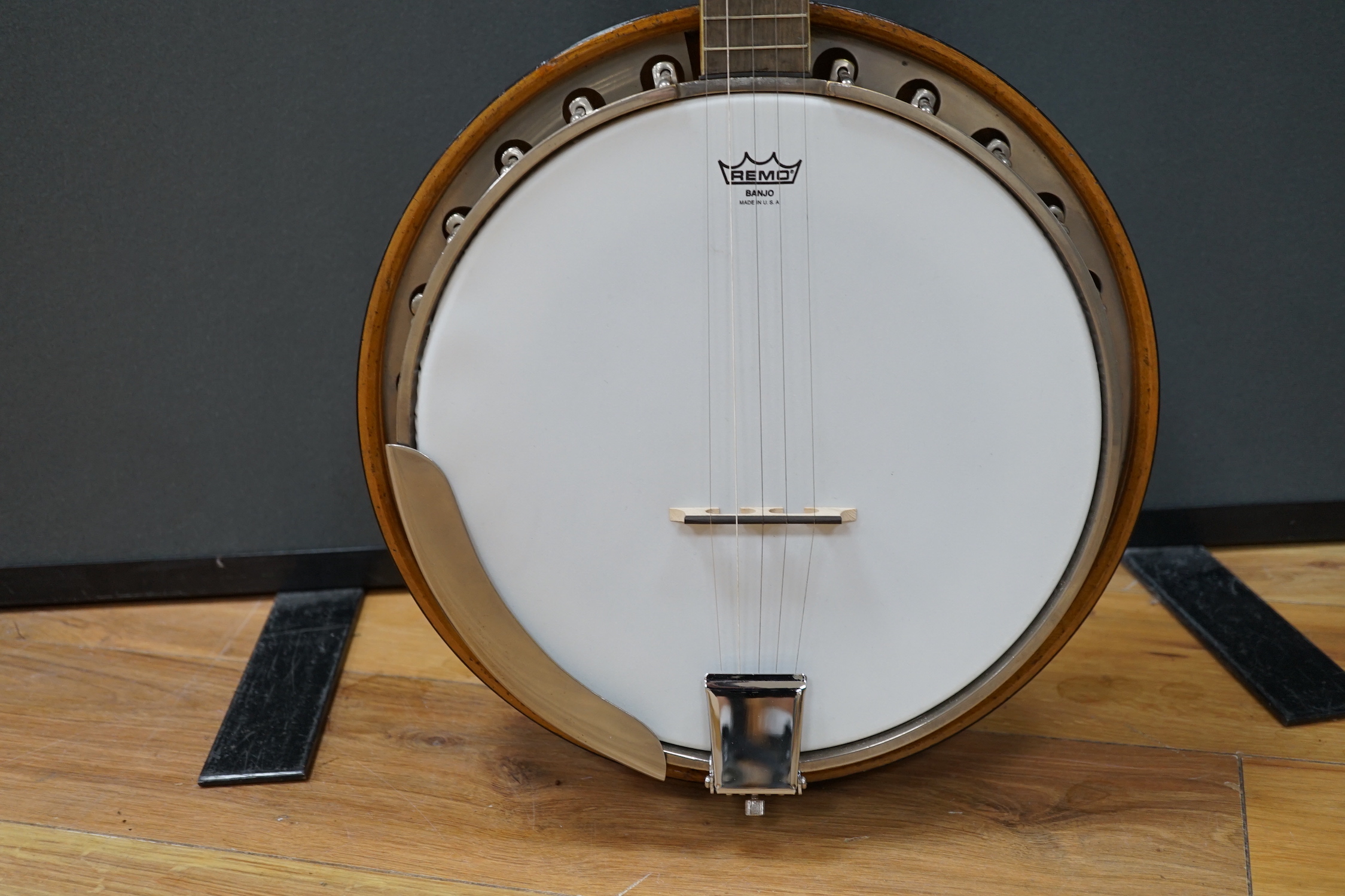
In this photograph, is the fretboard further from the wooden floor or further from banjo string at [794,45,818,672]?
the wooden floor

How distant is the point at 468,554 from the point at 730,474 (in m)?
0.21

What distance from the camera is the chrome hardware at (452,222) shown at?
0.73 meters

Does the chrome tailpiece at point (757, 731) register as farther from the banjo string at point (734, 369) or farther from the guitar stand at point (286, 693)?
the guitar stand at point (286, 693)

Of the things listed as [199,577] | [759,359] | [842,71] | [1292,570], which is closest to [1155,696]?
[1292,570]

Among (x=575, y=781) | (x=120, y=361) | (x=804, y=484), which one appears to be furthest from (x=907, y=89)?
(x=120, y=361)

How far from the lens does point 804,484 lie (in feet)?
2.45

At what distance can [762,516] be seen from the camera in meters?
0.74

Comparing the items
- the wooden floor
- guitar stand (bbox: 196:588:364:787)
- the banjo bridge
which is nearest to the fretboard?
the banjo bridge

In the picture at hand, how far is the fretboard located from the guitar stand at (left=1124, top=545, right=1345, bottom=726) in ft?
2.43

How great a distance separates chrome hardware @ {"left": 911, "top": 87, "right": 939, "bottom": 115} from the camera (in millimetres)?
697

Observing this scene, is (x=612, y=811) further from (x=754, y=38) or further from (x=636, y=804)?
(x=754, y=38)

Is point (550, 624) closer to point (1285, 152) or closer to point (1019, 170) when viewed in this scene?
point (1019, 170)

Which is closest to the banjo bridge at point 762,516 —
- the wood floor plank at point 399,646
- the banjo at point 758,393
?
the banjo at point 758,393

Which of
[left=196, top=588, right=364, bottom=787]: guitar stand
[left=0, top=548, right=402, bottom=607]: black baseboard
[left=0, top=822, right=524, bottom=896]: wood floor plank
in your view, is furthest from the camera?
[left=0, top=548, right=402, bottom=607]: black baseboard
